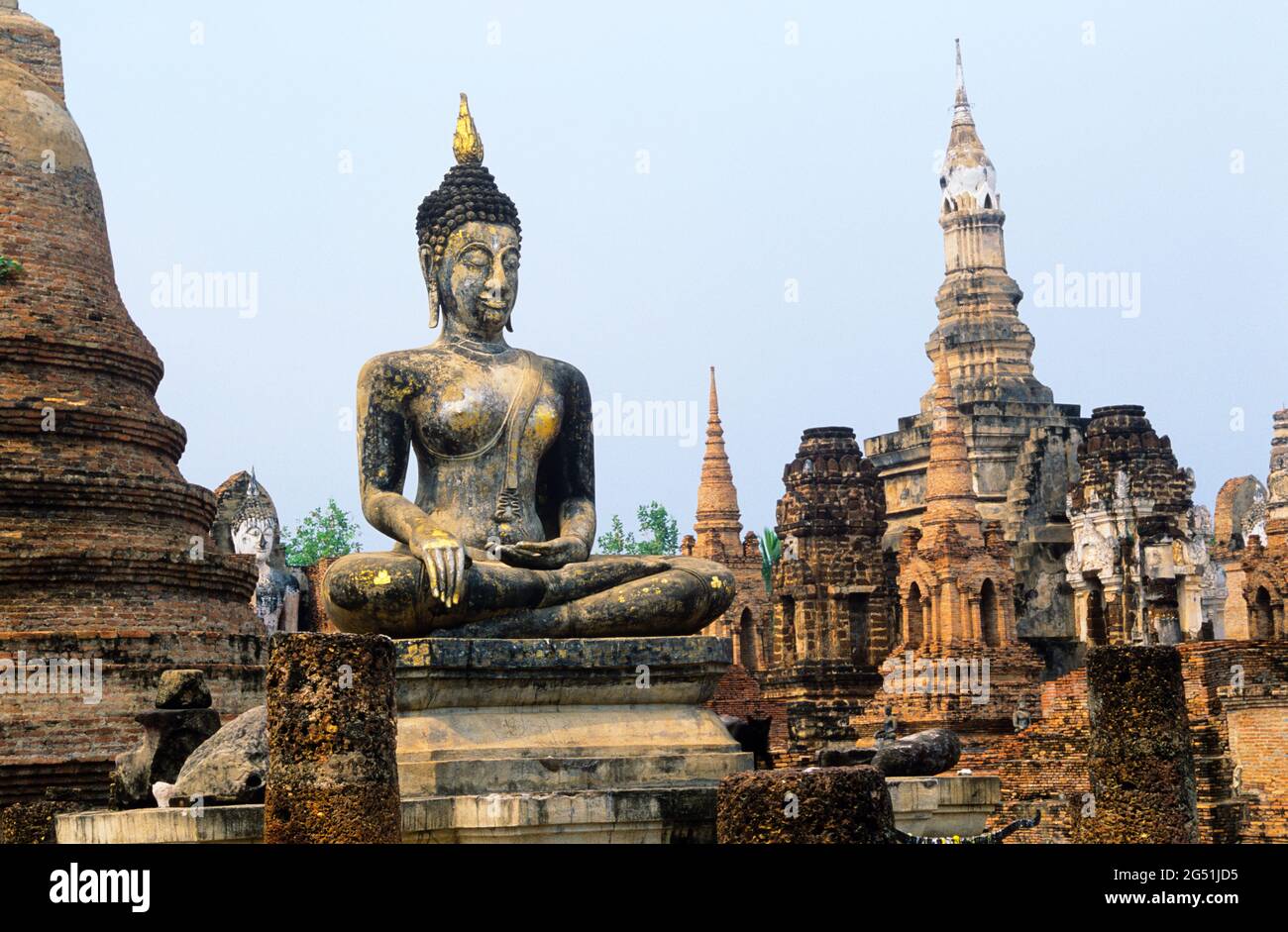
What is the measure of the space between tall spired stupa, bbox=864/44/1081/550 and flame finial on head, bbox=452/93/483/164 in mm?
27393

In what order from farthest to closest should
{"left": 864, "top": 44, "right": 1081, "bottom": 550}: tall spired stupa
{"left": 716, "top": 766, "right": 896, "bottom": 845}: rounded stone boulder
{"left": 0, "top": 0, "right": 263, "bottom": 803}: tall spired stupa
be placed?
1. {"left": 864, "top": 44, "right": 1081, "bottom": 550}: tall spired stupa
2. {"left": 0, "top": 0, "right": 263, "bottom": 803}: tall spired stupa
3. {"left": 716, "top": 766, "right": 896, "bottom": 845}: rounded stone boulder

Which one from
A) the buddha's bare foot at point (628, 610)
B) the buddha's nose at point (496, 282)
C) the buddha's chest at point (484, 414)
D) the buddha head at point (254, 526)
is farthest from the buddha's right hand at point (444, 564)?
the buddha head at point (254, 526)

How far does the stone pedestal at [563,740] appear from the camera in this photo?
28.6 feet

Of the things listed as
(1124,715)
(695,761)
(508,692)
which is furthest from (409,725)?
(1124,715)

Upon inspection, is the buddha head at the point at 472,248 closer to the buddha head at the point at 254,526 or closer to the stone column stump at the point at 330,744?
the stone column stump at the point at 330,744

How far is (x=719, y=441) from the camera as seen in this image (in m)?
40.8

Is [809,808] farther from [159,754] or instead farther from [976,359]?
[976,359]

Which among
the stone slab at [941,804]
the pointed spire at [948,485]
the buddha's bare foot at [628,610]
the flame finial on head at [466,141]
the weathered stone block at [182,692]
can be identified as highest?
the pointed spire at [948,485]

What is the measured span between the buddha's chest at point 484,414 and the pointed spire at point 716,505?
93.4 feet

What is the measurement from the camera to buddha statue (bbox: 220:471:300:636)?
116 ft

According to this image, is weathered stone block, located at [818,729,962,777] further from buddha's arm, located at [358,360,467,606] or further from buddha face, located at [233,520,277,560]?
buddha face, located at [233,520,277,560]

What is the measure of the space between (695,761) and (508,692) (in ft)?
3.00

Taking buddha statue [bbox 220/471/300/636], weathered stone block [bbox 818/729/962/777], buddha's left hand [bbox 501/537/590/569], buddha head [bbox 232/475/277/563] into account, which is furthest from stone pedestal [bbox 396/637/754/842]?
buddha head [bbox 232/475/277/563]

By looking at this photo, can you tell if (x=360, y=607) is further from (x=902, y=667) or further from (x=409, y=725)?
(x=902, y=667)
